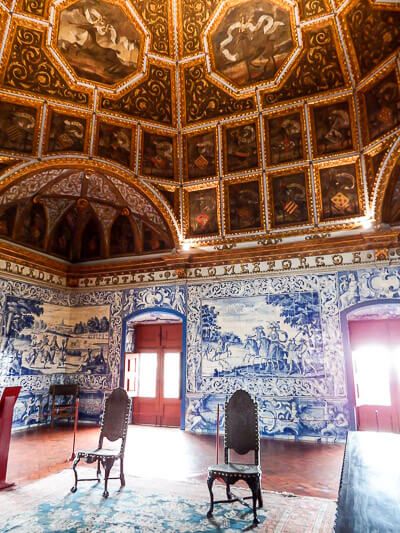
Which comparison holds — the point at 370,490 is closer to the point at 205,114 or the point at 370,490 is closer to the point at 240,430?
the point at 240,430

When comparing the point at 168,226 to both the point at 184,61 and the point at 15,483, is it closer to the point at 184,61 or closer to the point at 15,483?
the point at 184,61

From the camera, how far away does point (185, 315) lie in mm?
11695

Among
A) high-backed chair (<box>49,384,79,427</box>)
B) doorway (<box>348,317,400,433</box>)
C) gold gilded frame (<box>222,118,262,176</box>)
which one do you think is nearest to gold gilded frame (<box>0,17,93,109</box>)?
gold gilded frame (<box>222,118,262,176</box>)

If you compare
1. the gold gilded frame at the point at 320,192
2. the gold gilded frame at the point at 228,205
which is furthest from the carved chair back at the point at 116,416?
the gold gilded frame at the point at 320,192

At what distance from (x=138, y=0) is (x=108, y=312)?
28.4 ft

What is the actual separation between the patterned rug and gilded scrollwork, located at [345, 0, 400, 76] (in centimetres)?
899

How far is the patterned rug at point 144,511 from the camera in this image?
4.42m

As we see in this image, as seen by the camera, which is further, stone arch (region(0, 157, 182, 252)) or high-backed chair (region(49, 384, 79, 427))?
high-backed chair (region(49, 384, 79, 427))

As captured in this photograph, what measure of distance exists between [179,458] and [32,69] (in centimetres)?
944

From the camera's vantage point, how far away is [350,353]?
32.4ft

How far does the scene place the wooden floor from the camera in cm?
628

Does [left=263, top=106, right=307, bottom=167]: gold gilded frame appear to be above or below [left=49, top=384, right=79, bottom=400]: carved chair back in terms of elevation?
above

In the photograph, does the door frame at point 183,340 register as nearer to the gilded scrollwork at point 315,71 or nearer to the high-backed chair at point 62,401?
the high-backed chair at point 62,401

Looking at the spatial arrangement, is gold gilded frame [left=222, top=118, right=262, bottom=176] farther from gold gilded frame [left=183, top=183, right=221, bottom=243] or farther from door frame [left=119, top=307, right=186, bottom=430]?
door frame [left=119, top=307, right=186, bottom=430]
